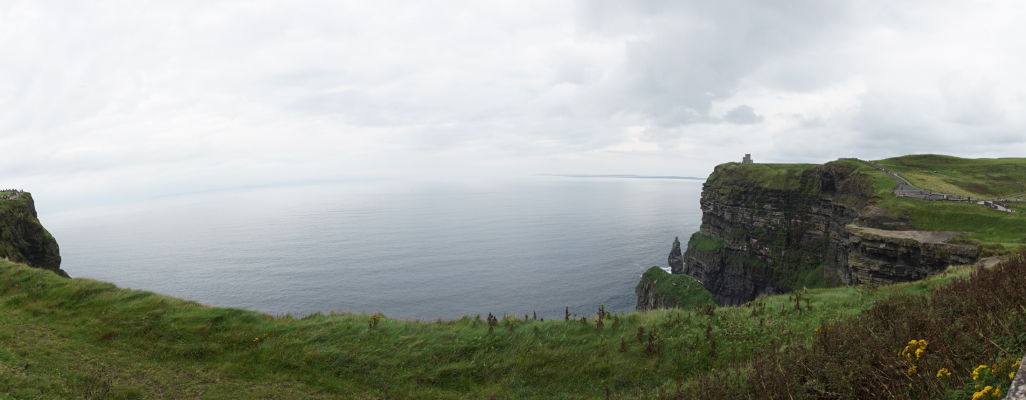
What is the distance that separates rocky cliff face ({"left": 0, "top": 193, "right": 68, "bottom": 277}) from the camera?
36812 mm

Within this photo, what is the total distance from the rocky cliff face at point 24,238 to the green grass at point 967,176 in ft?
317

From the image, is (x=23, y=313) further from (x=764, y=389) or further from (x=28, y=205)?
(x=28, y=205)

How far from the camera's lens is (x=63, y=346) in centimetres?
1418

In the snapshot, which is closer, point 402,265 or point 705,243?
point 705,243

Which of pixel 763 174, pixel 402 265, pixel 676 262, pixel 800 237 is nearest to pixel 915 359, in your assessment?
pixel 800 237

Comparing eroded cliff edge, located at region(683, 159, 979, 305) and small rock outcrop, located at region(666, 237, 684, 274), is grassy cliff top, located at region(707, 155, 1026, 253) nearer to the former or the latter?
eroded cliff edge, located at region(683, 159, 979, 305)

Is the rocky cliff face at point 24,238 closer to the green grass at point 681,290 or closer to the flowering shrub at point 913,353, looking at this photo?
the flowering shrub at point 913,353

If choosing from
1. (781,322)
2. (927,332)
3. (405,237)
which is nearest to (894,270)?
(781,322)

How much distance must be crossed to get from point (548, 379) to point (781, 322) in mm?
9225

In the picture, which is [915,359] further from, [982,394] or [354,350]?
[354,350]

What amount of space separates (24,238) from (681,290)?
78.0m

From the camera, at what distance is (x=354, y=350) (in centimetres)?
1522

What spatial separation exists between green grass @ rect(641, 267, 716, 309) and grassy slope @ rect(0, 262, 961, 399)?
44111mm

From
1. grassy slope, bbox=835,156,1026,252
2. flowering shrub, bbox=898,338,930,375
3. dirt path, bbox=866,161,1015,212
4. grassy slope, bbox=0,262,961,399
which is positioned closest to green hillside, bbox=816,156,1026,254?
grassy slope, bbox=835,156,1026,252
